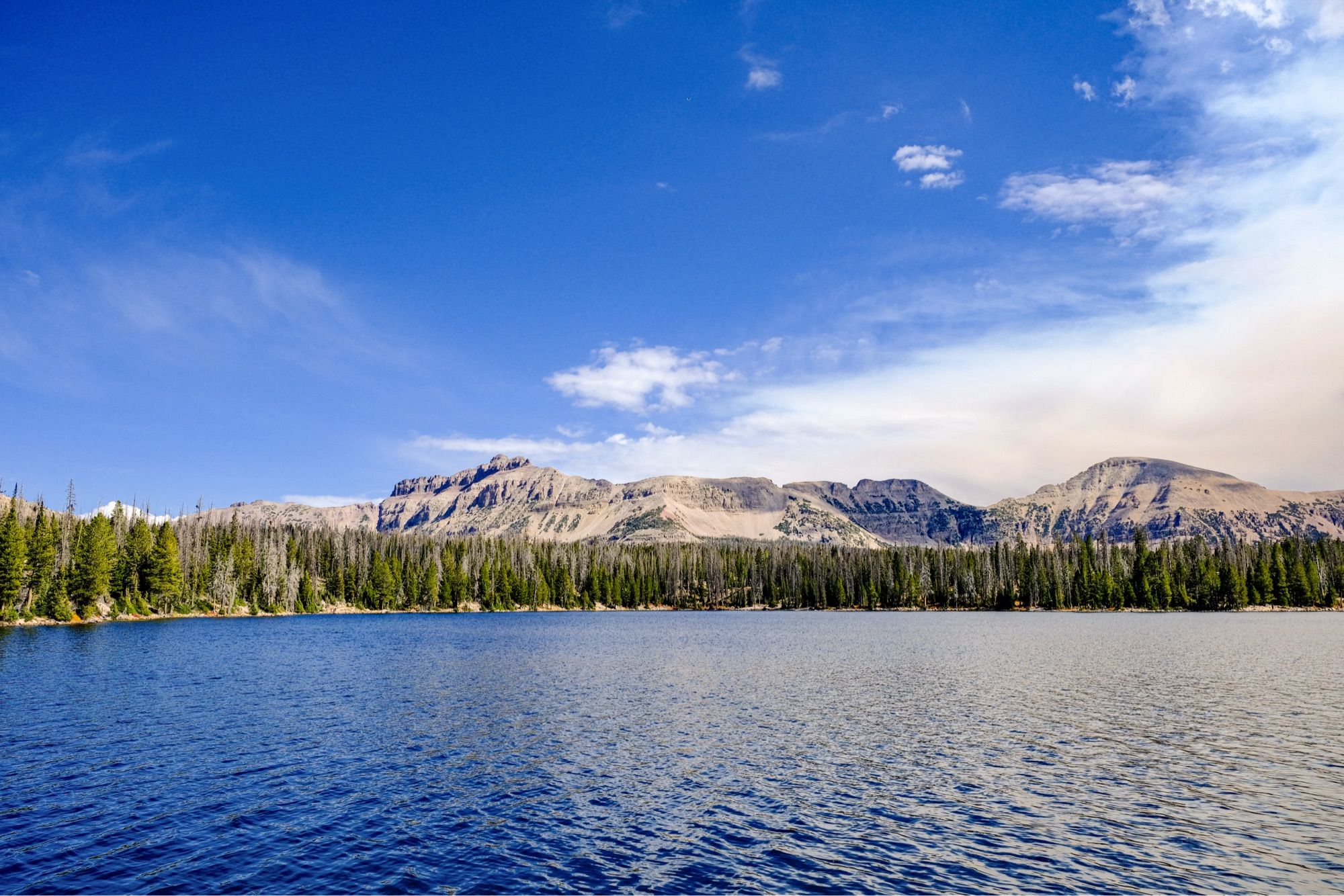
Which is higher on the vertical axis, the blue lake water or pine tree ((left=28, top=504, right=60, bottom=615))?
pine tree ((left=28, top=504, right=60, bottom=615))

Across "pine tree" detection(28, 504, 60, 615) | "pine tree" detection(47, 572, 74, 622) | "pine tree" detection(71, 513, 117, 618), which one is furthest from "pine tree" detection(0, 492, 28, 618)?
"pine tree" detection(71, 513, 117, 618)

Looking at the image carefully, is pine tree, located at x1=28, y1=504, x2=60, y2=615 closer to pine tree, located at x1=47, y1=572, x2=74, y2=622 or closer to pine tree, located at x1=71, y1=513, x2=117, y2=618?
pine tree, located at x1=47, y1=572, x2=74, y2=622

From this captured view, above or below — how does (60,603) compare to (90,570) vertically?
below

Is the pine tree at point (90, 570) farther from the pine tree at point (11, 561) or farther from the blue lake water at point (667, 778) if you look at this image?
the blue lake water at point (667, 778)

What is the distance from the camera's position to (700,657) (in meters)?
89.2

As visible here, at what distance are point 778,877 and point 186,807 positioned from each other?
938 inches

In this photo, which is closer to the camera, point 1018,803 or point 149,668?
point 1018,803

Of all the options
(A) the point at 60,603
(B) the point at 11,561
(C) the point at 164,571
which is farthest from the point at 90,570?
(B) the point at 11,561

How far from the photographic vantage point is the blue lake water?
23859 millimetres

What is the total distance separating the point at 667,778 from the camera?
112 ft

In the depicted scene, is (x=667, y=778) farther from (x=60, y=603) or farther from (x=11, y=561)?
(x=60, y=603)

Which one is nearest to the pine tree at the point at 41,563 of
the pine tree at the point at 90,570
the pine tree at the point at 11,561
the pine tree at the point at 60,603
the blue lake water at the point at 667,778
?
the pine tree at the point at 60,603

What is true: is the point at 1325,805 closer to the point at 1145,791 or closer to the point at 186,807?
the point at 1145,791

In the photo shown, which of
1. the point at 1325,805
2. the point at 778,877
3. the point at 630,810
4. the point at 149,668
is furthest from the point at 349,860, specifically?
the point at 149,668
